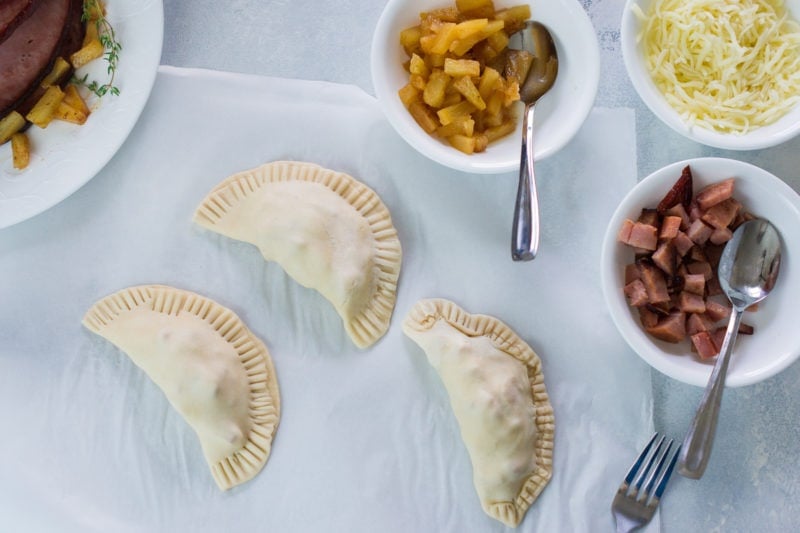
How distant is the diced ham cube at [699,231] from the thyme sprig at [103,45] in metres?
1.70

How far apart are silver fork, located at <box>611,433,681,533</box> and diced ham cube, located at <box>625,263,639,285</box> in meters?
0.49

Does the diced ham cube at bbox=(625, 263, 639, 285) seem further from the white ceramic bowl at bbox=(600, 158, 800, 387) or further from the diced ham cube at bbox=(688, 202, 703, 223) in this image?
the diced ham cube at bbox=(688, 202, 703, 223)

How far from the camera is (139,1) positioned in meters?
2.27

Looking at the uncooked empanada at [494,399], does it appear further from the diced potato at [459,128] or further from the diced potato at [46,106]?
the diced potato at [46,106]

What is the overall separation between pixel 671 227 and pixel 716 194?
15 centimetres

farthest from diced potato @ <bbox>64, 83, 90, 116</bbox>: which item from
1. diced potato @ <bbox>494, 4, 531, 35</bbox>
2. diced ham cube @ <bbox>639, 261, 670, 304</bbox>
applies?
diced ham cube @ <bbox>639, 261, 670, 304</bbox>

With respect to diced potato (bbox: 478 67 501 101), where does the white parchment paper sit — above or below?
below

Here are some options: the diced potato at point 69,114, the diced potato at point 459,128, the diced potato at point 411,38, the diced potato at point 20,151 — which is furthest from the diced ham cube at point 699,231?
the diced potato at point 20,151

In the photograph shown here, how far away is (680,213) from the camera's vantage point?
210cm

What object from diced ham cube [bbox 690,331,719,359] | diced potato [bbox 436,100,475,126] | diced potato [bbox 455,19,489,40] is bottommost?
diced ham cube [bbox 690,331,719,359]

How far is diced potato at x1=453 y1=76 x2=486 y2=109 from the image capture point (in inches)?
82.5

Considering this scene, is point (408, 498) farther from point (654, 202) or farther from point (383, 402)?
point (654, 202)

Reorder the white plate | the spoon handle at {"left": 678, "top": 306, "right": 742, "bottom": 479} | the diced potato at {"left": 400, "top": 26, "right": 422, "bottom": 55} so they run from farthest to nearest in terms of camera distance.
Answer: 1. the white plate
2. the diced potato at {"left": 400, "top": 26, "right": 422, "bottom": 55}
3. the spoon handle at {"left": 678, "top": 306, "right": 742, "bottom": 479}

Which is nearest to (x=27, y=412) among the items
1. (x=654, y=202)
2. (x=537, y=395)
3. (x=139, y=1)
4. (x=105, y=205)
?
(x=105, y=205)
